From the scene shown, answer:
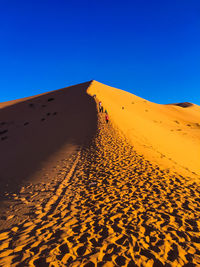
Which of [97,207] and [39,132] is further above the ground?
[39,132]

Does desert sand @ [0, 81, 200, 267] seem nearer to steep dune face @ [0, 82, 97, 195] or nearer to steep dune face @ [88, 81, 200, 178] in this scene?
steep dune face @ [0, 82, 97, 195]

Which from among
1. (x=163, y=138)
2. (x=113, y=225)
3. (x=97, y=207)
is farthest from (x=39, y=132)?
(x=113, y=225)

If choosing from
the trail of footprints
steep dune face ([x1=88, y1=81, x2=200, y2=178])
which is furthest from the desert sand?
steep dune face ([x1=88, y1=81, x2=200, y2=178])

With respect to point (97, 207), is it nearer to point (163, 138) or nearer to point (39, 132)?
point (163, 138)

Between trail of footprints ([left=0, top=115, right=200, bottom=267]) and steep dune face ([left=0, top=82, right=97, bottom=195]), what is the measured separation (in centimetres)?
512

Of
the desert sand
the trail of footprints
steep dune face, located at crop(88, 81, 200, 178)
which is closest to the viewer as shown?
the trail of footprints

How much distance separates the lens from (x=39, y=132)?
77.2ft

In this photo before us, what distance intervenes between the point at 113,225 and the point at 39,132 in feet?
64.5

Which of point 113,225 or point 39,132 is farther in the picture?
point 39,132

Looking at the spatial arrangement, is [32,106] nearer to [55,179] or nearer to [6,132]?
[6,132]

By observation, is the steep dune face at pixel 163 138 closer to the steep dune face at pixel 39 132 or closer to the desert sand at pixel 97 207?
the desert sand at pixel 97 207

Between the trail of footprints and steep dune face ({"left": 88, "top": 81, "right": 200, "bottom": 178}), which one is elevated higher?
steep dune face ({"left": 88, "top": 81, "right": 200, "bottom": 178})

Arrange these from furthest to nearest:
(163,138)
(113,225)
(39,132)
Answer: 1. (39,132)
2. (163,138)
3. (113,225)

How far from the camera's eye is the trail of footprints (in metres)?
4.66
